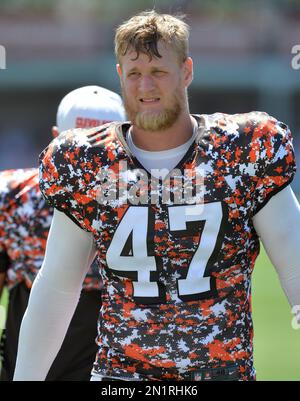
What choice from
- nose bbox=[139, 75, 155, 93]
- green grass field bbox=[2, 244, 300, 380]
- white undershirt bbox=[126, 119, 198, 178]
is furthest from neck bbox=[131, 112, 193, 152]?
green grass field bbox=[2, 244, 300, 380]

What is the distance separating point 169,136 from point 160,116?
0.28 ft

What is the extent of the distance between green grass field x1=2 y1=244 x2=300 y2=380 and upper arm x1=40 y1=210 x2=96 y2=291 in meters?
3.91

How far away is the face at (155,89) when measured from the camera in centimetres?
285

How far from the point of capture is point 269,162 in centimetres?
284

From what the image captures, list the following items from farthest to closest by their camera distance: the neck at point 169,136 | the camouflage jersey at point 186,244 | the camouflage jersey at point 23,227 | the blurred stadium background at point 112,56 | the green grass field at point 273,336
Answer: the blurred stadium background at point 112,56 < the green grass field at point 273,336 < the camouflage jersey at point 23,227 < the neck at point 169,136 < the camouflage jersey at point 186,244

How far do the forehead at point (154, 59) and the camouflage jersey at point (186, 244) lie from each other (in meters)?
0.26

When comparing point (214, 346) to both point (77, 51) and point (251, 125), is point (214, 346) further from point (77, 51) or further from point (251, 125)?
point (77, 51)

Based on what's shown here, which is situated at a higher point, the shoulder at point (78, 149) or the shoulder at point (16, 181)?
the shoulder at point (16, 181)

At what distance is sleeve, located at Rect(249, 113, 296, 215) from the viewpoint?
2834 mm

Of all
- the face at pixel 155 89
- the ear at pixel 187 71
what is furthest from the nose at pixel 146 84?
the ear at pixel 187 71

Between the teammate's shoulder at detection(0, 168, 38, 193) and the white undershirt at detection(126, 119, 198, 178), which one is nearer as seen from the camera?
the white undershirt at detection(126, 119, 198, 178)

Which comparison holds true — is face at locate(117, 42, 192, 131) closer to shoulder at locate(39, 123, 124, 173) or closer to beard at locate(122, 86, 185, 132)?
beard at locate(122, 86, 185, 132)

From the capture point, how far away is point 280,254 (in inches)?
112
